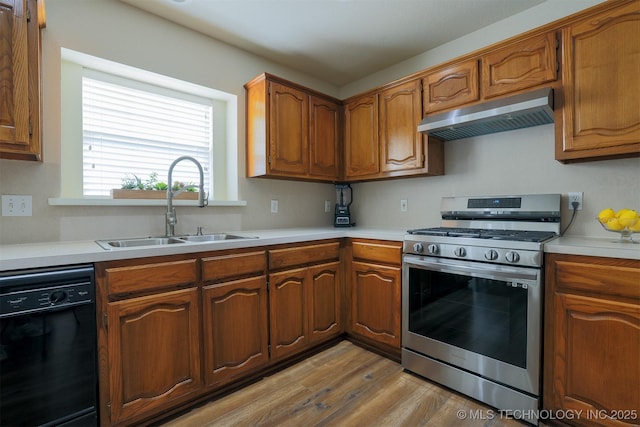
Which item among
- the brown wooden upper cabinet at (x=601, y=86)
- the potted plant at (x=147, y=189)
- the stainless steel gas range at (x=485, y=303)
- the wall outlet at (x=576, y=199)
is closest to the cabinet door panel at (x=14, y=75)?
the potted plant at (x=147, y=189)

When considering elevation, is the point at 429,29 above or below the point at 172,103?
above

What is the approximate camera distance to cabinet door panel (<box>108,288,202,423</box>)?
1.43 metres

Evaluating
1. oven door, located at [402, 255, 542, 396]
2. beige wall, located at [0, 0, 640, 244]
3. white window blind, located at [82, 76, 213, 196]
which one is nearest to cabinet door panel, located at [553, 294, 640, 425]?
oven door, located at [402, 255, 542, 396]

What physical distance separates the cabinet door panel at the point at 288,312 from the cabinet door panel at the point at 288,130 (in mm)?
913

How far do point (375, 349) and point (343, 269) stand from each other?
650 millimetres

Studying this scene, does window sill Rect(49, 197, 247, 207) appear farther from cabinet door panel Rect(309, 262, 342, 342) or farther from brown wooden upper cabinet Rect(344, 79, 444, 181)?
brown wooden upper cabinet Rect(344, 79, 444, 181)

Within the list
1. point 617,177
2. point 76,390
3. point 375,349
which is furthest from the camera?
point 375,349

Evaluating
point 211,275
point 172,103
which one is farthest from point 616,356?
point 172,103

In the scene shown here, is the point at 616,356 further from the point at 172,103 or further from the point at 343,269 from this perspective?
the point at 172,103

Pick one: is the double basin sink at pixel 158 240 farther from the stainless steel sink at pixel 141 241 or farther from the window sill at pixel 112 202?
the window sill at pixel 112 202

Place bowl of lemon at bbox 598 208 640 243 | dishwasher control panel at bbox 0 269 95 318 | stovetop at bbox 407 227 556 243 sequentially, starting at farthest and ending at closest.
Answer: stovetop at bbox 407 227 556 243, bowl of lemon at bbox 598 208 640 243, dishwasher control panel at bbox 0 269 95 318

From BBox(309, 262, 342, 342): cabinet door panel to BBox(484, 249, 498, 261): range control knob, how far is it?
43.4 inches

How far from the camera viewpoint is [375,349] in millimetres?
2350

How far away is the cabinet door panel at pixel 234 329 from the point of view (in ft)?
5.68
